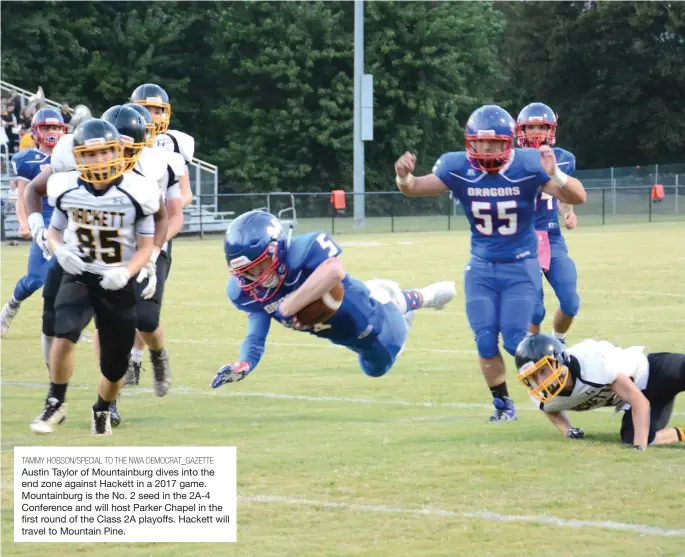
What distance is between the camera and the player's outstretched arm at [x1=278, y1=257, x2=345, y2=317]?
5.59 m

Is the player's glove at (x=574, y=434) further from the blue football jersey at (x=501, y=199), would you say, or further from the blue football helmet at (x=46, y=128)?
the blue football helmet at (x=46, y=128)

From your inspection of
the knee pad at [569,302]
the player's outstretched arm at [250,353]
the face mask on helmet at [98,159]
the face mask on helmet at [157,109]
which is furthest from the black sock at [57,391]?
the knee pad at [569,302]

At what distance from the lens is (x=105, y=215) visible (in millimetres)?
6484

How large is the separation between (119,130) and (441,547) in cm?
335

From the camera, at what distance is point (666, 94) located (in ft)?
145

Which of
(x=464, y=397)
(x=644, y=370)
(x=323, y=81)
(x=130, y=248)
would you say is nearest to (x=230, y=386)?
(x=464, y=397)

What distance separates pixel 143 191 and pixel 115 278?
48cm

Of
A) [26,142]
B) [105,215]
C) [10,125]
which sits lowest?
[105,215]

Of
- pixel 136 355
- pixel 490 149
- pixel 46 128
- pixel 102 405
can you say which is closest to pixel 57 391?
pixel 102 405

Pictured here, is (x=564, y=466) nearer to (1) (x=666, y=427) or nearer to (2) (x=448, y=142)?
(1) (x=666, y=427)

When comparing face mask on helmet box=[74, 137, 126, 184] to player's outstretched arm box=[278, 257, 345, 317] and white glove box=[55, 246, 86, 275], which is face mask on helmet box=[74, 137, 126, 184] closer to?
white glove box=[55, 246, 86, 275]

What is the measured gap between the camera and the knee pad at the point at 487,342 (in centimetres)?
711

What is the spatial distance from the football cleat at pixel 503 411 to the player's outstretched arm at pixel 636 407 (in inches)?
39.9

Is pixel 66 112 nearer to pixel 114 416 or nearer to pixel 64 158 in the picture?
pixel 64 158
